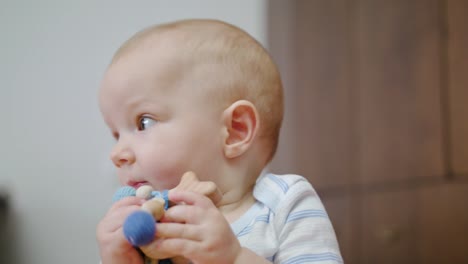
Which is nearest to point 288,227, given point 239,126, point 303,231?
point 303,231

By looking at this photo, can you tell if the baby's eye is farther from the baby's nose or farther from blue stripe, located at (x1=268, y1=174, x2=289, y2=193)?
blue stripe, located at (x1=268, y1=174, x2=289, y2=193)

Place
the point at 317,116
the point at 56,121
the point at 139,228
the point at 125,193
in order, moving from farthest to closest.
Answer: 1. the point at 317,116
2. the point at 56,121
3. the point at 125,193
4. the point at 139,228

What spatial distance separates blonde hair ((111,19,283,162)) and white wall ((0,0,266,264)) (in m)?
0.86

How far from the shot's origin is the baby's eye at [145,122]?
65cm

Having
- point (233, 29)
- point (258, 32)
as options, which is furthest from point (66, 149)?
point (233, 29)

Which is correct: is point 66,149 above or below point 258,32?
below

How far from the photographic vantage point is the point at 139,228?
49 centimetres

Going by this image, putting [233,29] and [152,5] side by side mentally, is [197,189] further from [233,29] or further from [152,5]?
[152,5]

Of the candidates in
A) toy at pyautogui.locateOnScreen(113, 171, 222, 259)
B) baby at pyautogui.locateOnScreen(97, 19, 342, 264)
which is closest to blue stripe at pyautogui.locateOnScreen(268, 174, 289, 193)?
baby at pyautogui.locateOnScreen(97, 19, 342, 264)

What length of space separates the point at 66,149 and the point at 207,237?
1115mm

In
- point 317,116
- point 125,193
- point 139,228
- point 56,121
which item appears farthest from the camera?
point 317,116

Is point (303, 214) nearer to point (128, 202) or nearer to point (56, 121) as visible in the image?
point (128, 202)

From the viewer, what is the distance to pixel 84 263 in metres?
1.46

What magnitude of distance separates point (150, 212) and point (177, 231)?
0.03 metres
